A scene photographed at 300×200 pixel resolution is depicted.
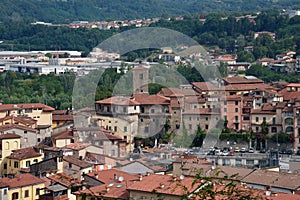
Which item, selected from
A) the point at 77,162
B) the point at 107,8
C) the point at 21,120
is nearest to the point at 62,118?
the point at 21,120

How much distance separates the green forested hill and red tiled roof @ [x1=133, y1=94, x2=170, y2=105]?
48948 millimetres

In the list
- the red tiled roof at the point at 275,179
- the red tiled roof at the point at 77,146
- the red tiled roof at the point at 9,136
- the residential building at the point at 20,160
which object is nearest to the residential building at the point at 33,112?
the red tiled roof at the point at 9,136

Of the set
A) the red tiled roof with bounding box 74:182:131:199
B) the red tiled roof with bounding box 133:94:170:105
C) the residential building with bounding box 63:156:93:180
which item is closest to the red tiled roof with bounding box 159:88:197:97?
the red tiled roof with bounding box 133:94:170:105

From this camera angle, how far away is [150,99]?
17453mm

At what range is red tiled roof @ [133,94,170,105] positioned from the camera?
17.3 meters

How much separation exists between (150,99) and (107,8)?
60.8 meters

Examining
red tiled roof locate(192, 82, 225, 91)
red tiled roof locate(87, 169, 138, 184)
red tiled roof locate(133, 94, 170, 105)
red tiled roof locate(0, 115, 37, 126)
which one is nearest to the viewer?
red tiled roof locate(87, 169, 138, 184)

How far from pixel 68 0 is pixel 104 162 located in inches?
2716

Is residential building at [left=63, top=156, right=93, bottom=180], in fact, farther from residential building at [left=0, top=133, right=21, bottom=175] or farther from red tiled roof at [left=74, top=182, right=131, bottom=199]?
red tiled roof at [left=74, top=182, right=131, bottom=199]

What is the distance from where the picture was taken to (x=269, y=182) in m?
9.69

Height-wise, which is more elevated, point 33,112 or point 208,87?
point 208,87

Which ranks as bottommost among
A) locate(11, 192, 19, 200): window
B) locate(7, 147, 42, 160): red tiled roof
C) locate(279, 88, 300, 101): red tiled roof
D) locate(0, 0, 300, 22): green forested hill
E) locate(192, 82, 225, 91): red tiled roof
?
locate(11, 192, 19, 200): window

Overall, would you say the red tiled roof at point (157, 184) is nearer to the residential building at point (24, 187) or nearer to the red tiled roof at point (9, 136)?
the residential building at point (24, 187)

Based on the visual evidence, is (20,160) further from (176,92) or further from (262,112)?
(176,92)
